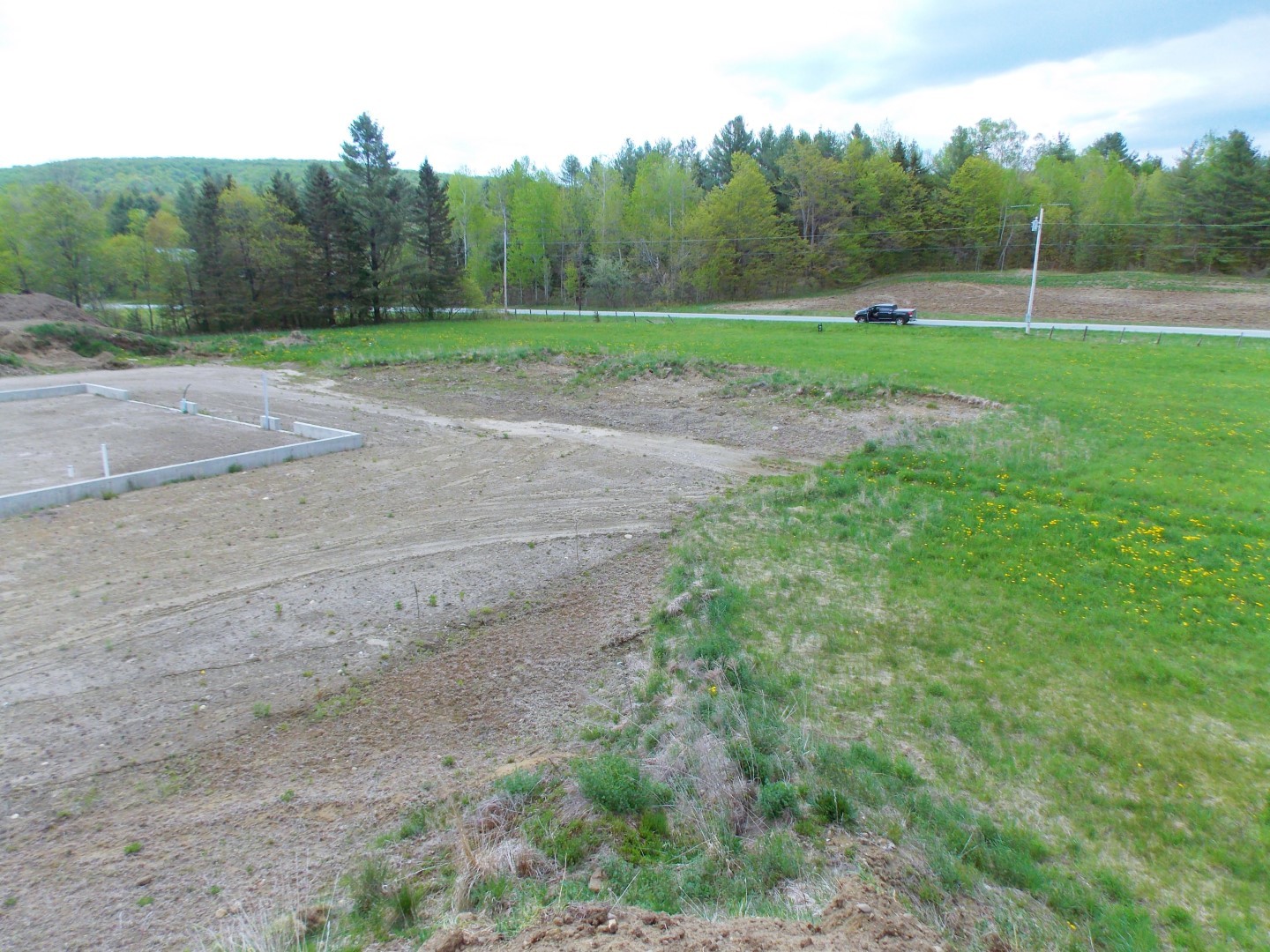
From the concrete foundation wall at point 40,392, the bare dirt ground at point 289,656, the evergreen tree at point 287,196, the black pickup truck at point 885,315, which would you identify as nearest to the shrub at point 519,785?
the bare dirt ground at point 289,656

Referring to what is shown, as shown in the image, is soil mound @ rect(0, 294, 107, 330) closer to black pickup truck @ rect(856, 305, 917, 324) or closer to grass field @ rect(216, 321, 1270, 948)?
→ grass field @ rect(216, 321, 1270, 948)

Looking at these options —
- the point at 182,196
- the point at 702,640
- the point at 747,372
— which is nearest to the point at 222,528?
the point at 702,640

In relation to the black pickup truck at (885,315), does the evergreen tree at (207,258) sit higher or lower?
higher

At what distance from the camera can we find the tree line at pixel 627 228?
5112 centimetres

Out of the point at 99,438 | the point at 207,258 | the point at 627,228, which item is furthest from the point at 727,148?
the point at 99,438

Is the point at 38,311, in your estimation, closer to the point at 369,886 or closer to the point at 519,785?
the point at 519,785

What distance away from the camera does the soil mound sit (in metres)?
36.6

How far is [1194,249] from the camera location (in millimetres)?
61531

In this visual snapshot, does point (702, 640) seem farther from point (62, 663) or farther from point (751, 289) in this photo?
point (751, 289)

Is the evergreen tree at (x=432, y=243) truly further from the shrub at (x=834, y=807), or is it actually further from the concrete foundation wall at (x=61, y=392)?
the shrub at (x=834, y=807)

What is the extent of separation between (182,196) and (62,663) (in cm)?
6748

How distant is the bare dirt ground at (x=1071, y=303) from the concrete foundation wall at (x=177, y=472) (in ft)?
148

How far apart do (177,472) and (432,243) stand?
47.0 metres

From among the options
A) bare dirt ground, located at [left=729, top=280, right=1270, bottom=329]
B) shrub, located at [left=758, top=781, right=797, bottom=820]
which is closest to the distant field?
bare dirt ground, located at [left=729, top=280, right=1270, bottom=329]
